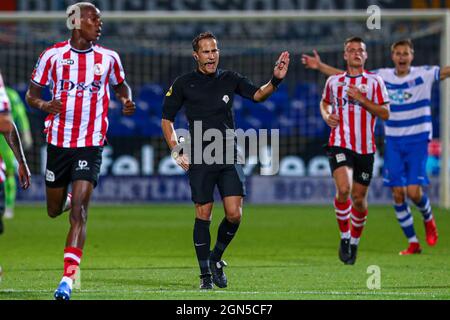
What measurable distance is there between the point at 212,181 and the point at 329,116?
2091 mm

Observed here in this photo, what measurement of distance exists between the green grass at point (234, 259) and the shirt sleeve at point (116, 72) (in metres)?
1.49

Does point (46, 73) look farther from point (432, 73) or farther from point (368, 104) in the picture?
point (432, 73)

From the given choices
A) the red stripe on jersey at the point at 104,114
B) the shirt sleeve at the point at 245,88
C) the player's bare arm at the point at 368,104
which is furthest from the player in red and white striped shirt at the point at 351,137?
the red stripe on jersey at the point at 104,114

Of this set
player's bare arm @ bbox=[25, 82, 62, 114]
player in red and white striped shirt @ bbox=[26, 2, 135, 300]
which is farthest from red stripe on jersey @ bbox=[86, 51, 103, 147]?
player's bare arm @ bbox=[25, 82, 62, 114]

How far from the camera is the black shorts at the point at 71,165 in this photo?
736 centimetres

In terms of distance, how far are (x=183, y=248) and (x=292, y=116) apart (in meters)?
8.28

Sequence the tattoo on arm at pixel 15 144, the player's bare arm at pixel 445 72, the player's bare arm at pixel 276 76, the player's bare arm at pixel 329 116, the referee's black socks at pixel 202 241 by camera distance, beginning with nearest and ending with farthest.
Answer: the tattoo on arm at pixel 15 144
the player's bare arm at pixel 276 76
the referee's black socks at pixel 202 241
the player's bare arm at pixel 329 116
the player's bare arm at pixel 445 72

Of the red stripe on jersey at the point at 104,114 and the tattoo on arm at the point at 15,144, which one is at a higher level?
the red stripe on jersey at the point at 104,114

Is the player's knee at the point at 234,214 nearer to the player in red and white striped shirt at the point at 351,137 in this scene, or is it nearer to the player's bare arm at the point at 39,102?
the player's bare arm at the point at 39,102

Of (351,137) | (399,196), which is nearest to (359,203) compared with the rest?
(351,137)

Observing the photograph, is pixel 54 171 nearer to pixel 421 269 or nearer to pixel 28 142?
pixel 421 269

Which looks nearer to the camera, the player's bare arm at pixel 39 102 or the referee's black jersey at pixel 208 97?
the player's bare arm at pixel 39 102

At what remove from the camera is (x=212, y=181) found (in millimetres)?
7914
